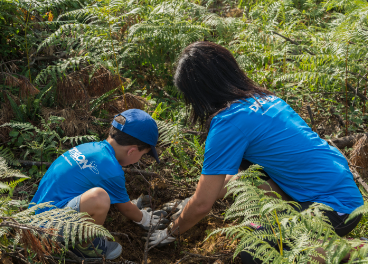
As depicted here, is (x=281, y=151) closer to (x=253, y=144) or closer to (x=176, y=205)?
(x=253, y=144)

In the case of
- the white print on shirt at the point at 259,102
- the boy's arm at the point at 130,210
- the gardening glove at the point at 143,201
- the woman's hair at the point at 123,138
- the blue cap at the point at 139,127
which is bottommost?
the gardening glove at the point at 143,201

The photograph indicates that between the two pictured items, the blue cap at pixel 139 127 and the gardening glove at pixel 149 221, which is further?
the gardening glove at pixel 149 221

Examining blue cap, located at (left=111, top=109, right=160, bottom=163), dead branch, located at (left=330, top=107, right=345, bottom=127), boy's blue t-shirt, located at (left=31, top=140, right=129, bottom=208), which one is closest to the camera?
boy's blue t-shirt, located at (left=31, top=140, right=129, bottom=208)

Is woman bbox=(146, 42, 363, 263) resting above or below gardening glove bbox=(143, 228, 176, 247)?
above

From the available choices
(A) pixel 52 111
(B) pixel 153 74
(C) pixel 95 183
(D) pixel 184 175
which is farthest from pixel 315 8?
(C) pixel 95 183

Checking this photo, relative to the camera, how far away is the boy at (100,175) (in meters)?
2.18

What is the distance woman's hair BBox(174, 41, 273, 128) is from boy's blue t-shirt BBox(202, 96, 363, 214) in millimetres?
132

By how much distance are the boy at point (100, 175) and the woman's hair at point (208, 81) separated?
49 cm

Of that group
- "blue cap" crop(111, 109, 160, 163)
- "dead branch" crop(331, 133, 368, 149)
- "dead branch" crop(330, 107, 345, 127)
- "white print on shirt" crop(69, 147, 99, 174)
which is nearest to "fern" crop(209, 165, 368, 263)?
"blue cap" crop(111, 109, 160, 163)

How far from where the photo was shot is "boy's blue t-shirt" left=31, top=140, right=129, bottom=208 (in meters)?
2.24

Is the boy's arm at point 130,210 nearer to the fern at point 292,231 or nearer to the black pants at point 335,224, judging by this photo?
the black pants at point 335,224

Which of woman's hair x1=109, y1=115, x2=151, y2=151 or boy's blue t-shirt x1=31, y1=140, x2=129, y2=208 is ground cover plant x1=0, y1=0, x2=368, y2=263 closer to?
boy's blue t-shirt x1=31, y1=140, x2=129, y2=208

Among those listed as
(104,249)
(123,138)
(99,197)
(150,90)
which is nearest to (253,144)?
(123,138)

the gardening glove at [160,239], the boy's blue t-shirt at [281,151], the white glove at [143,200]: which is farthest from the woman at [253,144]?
the white glove at [143,200]
